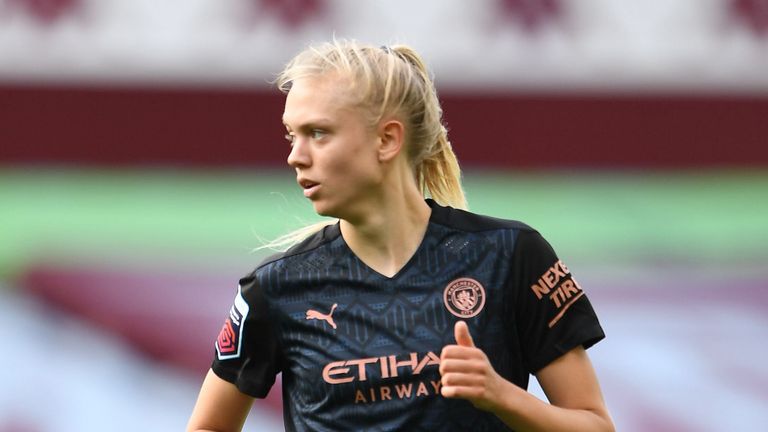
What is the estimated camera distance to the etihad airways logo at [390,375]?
2.72 meters

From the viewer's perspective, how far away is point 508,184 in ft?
22.3

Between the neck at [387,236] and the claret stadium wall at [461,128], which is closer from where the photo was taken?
the neck at [387,236]

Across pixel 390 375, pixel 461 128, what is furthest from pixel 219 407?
pixel 461 128

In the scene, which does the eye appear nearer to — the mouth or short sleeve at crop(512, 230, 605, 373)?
the mouth

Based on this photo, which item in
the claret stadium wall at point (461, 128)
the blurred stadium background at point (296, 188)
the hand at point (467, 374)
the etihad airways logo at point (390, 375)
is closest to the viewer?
the hand at point (467, 374)

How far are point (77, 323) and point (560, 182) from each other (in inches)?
90.1

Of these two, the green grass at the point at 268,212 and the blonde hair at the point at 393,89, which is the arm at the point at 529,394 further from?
the green grass at the point at 268,212

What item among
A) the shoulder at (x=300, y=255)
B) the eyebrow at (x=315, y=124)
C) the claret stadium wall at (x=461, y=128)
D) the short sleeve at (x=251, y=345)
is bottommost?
the short sleeve at (x=251, y=345)

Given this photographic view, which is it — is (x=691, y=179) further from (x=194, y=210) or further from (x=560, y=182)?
(x=194, y=210)

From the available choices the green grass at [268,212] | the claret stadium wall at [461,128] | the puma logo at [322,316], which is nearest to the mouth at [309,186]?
the puma logo at [322,316]

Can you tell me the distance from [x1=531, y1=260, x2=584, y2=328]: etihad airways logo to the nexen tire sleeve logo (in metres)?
0.56

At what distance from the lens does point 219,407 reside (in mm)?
2914

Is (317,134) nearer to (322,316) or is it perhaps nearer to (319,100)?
(319,100)

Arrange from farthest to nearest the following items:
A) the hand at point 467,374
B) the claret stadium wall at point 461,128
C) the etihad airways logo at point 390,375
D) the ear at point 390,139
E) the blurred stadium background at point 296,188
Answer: the claret stadium wall at point 461,128, the blurred stadium background at point 296,188, the ear at point 390,139, the etihad airways logo at point 390,375, the hand at point 467,374
